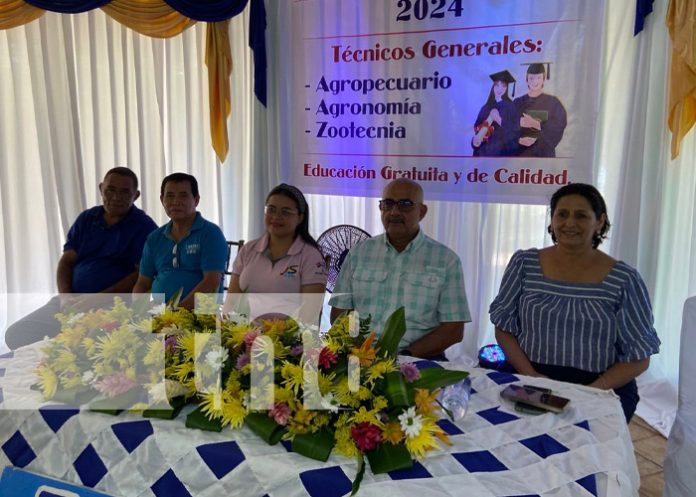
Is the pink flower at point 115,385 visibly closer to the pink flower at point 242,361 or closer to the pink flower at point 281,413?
the pink flower at point 242,361

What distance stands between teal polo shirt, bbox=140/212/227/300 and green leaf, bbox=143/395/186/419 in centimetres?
153

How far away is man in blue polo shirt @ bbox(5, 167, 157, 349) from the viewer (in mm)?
3133

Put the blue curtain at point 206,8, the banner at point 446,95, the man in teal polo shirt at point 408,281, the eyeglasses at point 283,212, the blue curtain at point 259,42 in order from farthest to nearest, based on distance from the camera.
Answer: the blue curtain at point 259,42 → the blue curtain at point 206,8 → the banner at point 446,95 → the eyeglasses at point 283,212 → the man in teal polo shirt at point 408,281

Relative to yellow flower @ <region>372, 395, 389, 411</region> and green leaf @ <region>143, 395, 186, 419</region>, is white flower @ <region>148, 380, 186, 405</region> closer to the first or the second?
green leaf @ <region>143, 395, 186, 419</region>

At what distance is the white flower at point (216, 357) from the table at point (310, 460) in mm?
158

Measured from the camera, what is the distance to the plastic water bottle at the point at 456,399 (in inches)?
54.9

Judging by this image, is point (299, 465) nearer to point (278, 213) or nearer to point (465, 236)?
point (278, 213)

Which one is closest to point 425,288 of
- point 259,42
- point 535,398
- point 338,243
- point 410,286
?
point 410,286

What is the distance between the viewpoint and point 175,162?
421cm

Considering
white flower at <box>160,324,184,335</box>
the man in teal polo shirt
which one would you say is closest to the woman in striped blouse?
the man in teal polo shirt

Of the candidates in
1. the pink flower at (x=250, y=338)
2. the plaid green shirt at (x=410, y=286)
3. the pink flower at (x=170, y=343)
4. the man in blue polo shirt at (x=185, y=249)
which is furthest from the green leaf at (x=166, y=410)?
the man in blue polo shirt at (x=185, y=249)

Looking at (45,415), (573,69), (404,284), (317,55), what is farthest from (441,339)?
(317,55)

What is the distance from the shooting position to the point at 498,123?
3.24m

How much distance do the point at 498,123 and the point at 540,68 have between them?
36 centimetres
